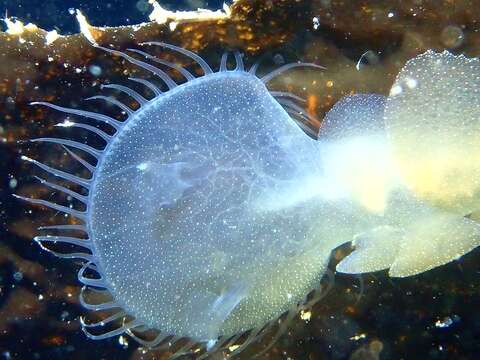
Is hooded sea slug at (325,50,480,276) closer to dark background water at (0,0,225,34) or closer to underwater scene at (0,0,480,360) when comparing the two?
underwater scene at (0,0,480,360)

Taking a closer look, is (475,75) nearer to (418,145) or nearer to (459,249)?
(418,145)

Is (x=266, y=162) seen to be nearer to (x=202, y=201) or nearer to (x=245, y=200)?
(x=245, y=200)

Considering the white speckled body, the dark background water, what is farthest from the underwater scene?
the dark background water

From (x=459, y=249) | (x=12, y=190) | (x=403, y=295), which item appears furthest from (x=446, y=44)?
(x=12, y=190)

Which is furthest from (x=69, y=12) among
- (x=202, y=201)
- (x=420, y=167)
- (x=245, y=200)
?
(x=420, y=167)

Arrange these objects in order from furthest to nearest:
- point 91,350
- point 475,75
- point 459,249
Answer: point 91,350 → point 459,249 → point 475,75

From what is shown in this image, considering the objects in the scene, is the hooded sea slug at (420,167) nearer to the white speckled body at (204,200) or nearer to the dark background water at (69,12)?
the white speckled body at (204,200)

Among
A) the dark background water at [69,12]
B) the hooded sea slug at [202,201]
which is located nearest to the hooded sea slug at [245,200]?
the hooded sea slug at [202,201]
